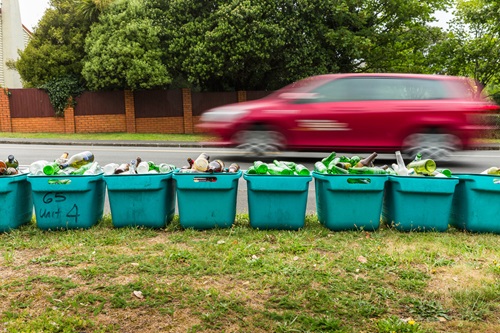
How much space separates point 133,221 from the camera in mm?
4656

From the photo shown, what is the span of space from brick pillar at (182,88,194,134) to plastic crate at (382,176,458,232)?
19770 millimetres

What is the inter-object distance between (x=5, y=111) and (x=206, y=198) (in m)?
23.2

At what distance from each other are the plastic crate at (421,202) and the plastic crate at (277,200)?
0.91 metres

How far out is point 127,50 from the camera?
2028 cm

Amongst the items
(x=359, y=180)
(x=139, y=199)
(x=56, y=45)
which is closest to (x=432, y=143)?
(x=359, y=180)

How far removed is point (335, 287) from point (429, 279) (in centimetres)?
75

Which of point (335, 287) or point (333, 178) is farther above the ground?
point (333, 178)

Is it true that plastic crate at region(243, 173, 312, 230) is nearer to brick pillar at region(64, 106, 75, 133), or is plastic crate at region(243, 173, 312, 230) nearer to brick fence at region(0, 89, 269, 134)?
brick fence at region(0, 89, 269, 134)

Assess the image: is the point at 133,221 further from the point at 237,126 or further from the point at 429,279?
the point at 237,126

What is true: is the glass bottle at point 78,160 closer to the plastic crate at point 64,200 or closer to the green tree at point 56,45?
the plastic crate at point 64,200

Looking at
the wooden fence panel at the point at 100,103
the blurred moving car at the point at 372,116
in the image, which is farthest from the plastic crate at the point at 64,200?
the wooden fence panel at the point at 100,103

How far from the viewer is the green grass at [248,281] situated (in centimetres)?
286

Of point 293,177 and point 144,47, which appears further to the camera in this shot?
point 144,47

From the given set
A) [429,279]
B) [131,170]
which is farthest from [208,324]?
[131,170]
